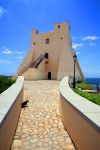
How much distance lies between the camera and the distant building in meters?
31.9

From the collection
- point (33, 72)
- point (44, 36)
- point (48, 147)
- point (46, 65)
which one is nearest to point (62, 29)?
point (44, 36)

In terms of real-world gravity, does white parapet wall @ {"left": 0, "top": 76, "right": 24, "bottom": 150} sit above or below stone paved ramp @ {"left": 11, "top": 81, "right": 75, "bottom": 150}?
above

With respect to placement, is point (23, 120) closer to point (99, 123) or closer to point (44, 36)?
point (99, 123)

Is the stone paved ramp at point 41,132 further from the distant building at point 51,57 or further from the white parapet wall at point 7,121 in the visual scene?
the distant building at point 51,57

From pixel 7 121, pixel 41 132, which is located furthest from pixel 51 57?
pixel 7 121

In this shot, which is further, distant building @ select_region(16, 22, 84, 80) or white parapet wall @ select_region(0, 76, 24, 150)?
distant building @ select_region(16, 22, 84, 80)

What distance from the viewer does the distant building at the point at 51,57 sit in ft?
105

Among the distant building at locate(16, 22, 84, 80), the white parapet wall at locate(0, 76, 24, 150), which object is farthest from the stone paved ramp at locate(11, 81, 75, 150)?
the distant building at locate(16, 22, 84, 80)

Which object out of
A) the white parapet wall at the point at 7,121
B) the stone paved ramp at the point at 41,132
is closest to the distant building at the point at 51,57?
the stone paved ramp at the point at 41,132

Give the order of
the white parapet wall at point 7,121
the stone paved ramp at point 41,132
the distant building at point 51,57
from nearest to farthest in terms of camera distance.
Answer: the white parapet wall at point 7,121
the stone paved ramp at point 41,132
the distant building at point 51,57

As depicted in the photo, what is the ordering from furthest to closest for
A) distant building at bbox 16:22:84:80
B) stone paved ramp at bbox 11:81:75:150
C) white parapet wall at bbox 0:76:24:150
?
distant building at bbox 16:22:84:80 < stone paved ramp at bbox 11:81:75:150 < white parapet wall at bbox 0:76:24:150

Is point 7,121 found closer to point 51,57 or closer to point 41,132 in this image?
point 41,132

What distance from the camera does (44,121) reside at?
22.5ft

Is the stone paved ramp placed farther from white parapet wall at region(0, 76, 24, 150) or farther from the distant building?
the distant building
